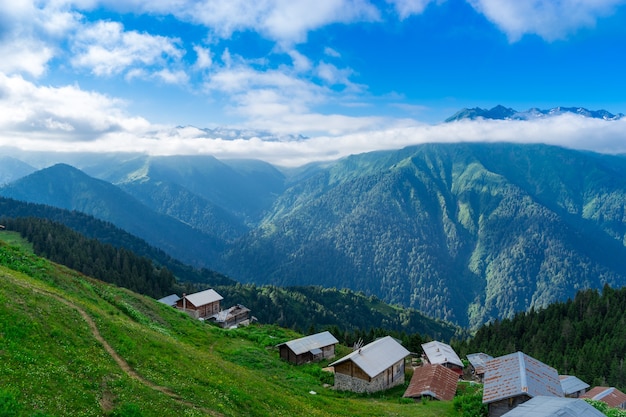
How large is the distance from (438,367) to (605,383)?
Result: 62663 mm

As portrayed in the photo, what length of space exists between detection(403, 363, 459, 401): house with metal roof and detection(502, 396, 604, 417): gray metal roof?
65.7 feet

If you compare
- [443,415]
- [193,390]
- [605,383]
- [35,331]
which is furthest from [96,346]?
[605,383]

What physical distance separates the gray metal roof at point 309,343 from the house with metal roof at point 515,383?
95.6 ft

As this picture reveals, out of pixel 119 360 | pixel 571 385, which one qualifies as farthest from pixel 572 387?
Answer: pixel 119 360

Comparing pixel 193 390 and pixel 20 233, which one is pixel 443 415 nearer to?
pixel 193 390

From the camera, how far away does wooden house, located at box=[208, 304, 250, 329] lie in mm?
109938

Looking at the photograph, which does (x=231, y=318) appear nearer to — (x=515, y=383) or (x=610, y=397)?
(x=515, y=383)

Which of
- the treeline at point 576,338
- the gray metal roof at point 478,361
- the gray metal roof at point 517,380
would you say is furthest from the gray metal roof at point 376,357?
the treeline at point 576,338

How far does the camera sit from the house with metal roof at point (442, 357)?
7715 centimetres

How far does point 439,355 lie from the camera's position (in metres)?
79.1

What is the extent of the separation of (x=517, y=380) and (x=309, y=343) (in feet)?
117

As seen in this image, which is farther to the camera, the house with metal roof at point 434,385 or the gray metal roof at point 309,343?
the gray metal roof at point 309,343

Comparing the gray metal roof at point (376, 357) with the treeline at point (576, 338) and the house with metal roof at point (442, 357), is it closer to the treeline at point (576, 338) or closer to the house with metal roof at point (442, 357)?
the house with metal roof at point (442, 357)

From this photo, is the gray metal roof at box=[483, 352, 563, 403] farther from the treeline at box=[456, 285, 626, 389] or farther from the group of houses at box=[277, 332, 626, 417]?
the treeline at box=[456, 285, 626, 389]
